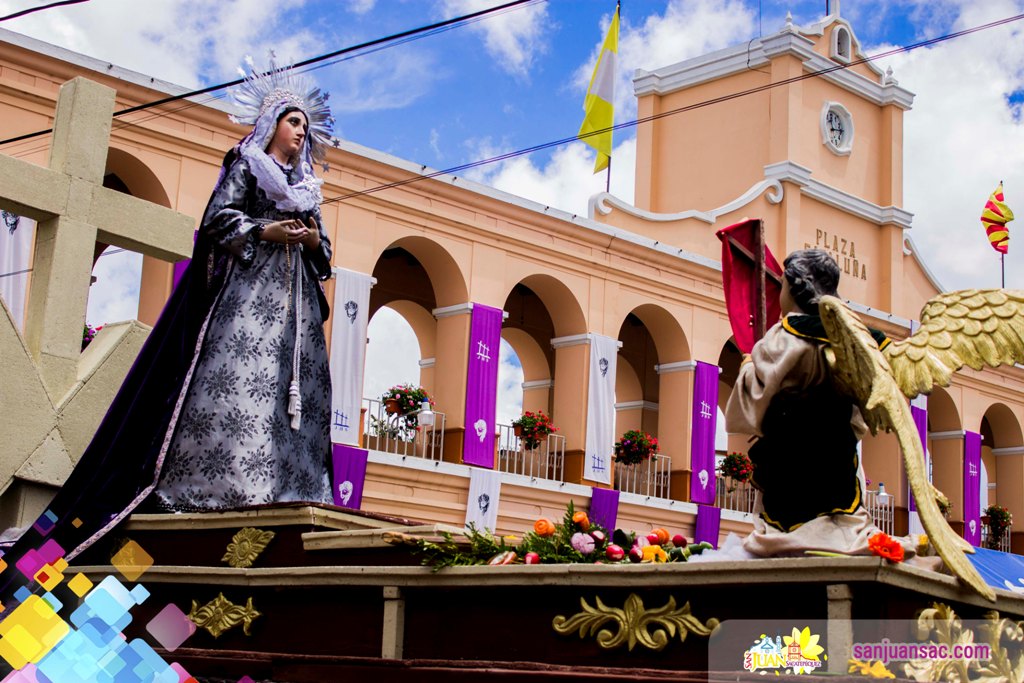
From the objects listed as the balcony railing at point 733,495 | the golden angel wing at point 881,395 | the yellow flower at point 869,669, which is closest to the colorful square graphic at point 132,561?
the golden angel wing at point 881,395

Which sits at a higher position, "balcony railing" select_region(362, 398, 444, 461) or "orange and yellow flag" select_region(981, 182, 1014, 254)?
"orange and yellow flag" select_region(981, 182, 1014, 254)

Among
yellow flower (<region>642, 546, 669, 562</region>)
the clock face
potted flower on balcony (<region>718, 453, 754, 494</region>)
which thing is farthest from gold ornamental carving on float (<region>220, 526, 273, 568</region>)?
the clock face

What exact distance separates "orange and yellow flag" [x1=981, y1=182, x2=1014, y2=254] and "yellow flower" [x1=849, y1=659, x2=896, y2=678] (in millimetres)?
17585

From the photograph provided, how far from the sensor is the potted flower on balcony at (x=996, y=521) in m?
23.7

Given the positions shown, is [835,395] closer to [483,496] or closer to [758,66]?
[483,496]

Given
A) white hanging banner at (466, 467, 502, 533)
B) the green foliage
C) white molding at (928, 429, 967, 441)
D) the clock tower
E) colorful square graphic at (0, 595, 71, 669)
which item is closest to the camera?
the green foliage

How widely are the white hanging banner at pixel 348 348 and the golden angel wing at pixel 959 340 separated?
11.4 metres

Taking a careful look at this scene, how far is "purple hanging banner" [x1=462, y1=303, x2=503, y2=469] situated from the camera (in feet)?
56.9

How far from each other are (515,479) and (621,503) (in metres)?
1.90

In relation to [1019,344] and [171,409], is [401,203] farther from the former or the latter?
[1019,344]

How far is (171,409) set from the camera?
6.24m

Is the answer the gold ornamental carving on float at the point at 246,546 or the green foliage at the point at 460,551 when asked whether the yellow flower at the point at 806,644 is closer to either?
the green foliage at the point at 460,551

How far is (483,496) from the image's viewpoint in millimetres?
17344

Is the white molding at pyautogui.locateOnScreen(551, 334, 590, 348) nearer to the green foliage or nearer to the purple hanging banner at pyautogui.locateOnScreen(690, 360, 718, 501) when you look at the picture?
the purple hanging banner at pyautogui.locateOnScreen(690, 360, 718, 501)
